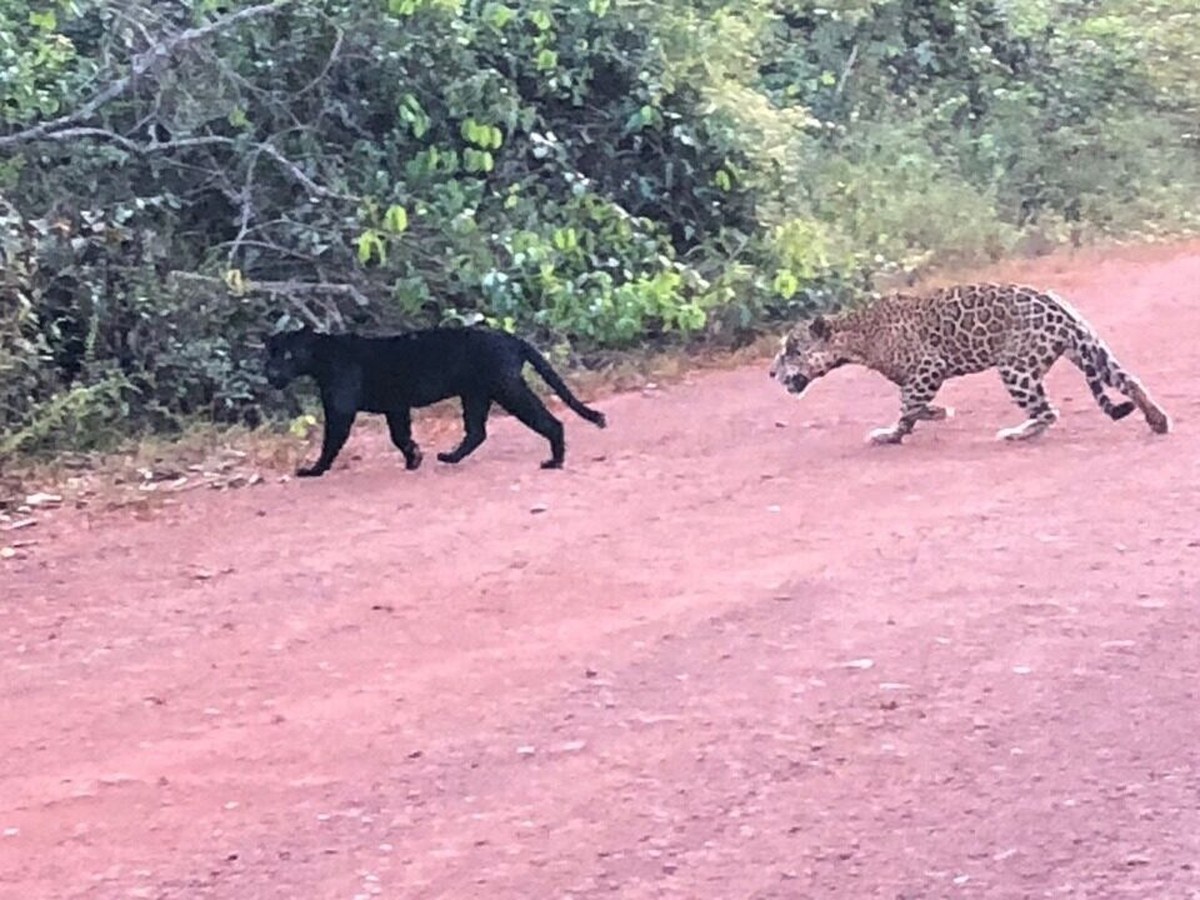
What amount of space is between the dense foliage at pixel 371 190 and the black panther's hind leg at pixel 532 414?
199 cm

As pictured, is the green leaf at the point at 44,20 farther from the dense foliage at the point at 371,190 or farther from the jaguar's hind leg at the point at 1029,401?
the jaguar's hind leg at the point at 1029,401

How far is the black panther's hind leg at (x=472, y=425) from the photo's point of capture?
361 inches

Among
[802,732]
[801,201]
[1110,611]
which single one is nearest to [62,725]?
[802,732]

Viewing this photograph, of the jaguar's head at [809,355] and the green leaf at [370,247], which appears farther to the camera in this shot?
the green leaf at [370,247]

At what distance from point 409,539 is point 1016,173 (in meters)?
11.2

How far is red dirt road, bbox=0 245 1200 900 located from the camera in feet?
14.9

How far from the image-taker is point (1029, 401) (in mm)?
9227

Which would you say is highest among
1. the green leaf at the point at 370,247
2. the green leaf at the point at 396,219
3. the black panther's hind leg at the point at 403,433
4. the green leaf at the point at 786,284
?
the green leaf at the point at 396,219

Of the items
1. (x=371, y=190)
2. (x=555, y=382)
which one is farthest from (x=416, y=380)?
(x=371, y=190)

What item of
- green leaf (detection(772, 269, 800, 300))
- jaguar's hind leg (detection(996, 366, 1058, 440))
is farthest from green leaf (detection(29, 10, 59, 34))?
jaguar's hind leg (detection(996, 366, 1058, 440))

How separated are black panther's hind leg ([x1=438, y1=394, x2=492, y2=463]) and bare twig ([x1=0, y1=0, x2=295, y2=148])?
2718 millimetres

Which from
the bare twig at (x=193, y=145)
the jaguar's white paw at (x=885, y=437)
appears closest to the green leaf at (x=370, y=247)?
the bare twig at (x=193, y=145)

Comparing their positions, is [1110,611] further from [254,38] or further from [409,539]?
[254,38]

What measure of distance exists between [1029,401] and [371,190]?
14.2 feet
